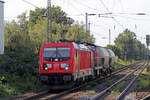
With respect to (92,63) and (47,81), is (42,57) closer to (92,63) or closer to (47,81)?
(47,81)

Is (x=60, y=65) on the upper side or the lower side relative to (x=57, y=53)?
lower

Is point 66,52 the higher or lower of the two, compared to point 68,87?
higher

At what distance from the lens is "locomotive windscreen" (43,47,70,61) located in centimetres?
1684

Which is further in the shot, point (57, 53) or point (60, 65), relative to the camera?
point (57, 53)

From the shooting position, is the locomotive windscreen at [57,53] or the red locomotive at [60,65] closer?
the red locomotive at [60,65]

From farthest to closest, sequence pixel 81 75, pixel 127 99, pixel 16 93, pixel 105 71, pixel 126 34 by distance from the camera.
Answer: pixel 126 34 < pixel 105 71 < pixel 81 75 < pixel 16 93 < pixel 127 99

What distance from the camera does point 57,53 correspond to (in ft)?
55.8

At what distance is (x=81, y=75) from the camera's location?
18812mm

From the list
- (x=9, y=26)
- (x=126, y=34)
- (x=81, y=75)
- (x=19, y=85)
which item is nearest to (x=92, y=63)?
(x=81, y=75)

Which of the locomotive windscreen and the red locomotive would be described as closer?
the red locomotive

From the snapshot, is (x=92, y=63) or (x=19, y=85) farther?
(x=92, y=63)

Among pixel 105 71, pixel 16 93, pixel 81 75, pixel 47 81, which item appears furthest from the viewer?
pixel 105 71

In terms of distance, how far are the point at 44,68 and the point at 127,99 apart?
18.1 ft

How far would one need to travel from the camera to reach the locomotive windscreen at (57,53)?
16.8m
